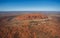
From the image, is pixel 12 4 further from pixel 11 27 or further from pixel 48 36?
pixel 48 36

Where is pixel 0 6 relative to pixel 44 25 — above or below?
above

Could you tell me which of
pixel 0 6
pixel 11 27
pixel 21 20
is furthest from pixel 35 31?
pixel 0 6

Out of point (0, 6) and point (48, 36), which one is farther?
point (0, 6)

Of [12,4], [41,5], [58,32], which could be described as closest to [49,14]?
[41,5]

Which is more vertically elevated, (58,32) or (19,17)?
(19,17)

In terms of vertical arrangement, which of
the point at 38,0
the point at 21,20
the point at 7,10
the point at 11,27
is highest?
the point at 38,0

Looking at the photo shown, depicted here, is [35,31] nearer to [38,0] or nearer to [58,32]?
[58,32]
